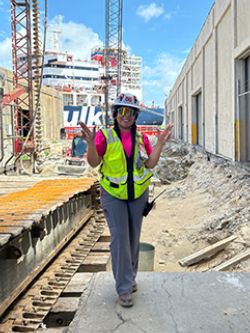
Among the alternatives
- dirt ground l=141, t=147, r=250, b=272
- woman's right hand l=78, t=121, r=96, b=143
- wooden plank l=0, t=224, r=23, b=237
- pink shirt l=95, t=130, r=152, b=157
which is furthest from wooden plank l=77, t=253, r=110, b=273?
woman's right hand l=78, t=121, r=96, b=143

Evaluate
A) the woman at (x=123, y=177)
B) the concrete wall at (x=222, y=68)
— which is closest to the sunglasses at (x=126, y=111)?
the woman at (x=123, y=177)

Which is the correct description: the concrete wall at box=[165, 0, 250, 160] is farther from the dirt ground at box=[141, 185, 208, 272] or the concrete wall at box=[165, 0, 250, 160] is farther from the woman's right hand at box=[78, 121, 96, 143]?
the woman's right hand at box=[78, 121, 96, 143]

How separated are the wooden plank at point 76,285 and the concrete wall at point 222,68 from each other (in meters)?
8.58

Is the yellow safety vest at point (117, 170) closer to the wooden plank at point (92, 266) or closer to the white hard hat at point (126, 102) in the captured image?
the white hard hat at point (126, 102)

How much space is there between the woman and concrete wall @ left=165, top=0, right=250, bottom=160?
9.01 meters

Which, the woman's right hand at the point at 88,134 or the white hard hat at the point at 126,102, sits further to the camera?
the white hard hat at the point at 126,102

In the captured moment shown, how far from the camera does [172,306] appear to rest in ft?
11.3

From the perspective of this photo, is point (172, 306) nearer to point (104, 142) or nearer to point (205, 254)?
point (104, 142)

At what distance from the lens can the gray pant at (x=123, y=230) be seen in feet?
11.0

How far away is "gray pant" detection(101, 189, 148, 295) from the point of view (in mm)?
3348

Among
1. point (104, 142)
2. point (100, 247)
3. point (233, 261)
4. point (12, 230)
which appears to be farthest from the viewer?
point (100, 247)

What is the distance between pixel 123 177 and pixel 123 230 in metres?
0.42

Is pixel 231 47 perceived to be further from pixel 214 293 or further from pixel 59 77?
pixel 59 77

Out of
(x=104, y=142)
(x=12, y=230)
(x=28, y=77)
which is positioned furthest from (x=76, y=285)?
(x=28, y=77)
